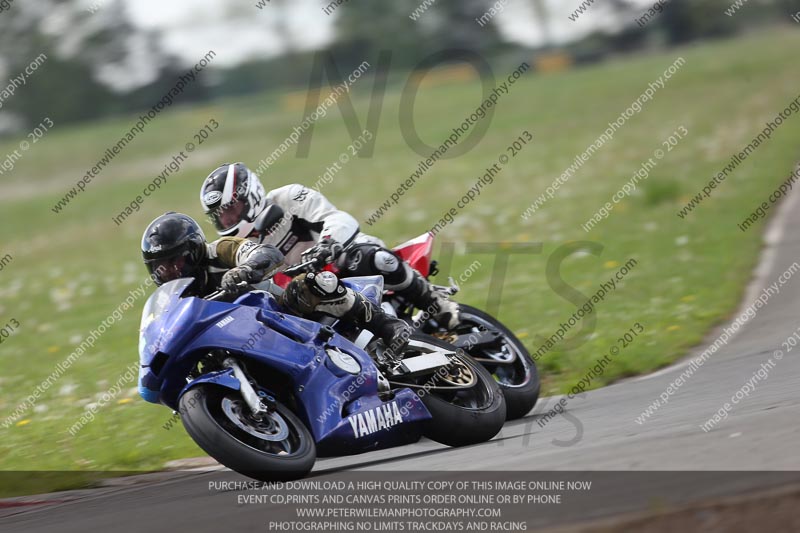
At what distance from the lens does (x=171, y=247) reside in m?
6.67

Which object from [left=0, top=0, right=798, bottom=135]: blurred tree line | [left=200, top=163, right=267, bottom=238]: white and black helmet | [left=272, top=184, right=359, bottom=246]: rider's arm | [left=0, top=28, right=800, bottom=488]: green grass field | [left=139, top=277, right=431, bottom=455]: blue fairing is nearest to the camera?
[left=139, top=277, right=431, bottom=455]: blue fairing

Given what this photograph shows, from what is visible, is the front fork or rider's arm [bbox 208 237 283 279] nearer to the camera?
the front fork

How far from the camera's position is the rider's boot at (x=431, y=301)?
814 cm

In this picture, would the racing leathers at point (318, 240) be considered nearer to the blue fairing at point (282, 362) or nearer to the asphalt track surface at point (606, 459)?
the blue fairing at point (282, 362)

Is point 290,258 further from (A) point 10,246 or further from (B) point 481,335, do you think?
(A) point 10,246

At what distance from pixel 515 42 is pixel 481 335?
71.9 m

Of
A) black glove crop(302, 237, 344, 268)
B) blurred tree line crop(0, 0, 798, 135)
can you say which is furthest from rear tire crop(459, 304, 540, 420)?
blurred tree line crop(0, 0, 798, 135)

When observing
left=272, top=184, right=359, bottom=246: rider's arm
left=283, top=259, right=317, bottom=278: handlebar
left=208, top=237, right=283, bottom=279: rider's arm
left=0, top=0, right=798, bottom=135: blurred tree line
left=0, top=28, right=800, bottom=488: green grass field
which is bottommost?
left=0, top=0, right=798, bottom=135: blurred tree line

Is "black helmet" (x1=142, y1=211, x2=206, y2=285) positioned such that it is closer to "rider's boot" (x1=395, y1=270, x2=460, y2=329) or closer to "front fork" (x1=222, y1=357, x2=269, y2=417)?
"front fork" (x1=222, y1=357, x2=269, y2=417)

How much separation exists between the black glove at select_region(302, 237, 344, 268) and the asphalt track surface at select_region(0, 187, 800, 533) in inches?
51.4

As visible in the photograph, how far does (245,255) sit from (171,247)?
1.54ft

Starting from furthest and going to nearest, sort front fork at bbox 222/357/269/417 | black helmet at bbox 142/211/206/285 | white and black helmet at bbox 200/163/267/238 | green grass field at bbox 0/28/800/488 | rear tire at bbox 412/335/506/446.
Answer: green grass field at bbox 0/28/800/488 < white and black helmet at bbox 200/163/267/238 < rear tire at bbox 412/335/506/446 < black helmet at bbox 142/211/206/285 < front fork at bbox 222/357/269/417

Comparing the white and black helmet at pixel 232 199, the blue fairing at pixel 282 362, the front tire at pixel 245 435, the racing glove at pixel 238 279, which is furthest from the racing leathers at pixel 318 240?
the front tire at pixel 245 435

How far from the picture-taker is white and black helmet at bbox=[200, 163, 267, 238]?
24.5ft
